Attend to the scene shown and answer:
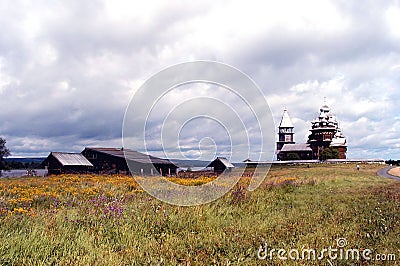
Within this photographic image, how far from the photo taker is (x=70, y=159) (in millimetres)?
36031

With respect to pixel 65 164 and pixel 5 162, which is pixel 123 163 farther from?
pixel 5 162

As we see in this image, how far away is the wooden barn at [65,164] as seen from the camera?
34.8 meters

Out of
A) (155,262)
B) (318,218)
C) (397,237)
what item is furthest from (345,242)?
(155,262)

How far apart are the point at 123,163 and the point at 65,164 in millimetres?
6139

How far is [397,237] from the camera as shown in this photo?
7.01 meters

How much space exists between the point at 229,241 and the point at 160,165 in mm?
33957

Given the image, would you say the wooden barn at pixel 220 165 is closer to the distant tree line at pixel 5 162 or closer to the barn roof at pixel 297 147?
the distant tree line at pixel 5 162

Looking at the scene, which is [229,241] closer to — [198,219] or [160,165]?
[198,219]

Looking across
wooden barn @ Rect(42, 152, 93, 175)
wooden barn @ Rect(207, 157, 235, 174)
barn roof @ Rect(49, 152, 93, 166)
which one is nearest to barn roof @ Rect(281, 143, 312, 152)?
Answer: wooden barn @ Rect(207, 157, 235, 174)

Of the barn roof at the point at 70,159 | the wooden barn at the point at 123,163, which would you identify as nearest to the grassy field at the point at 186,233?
the wooden barn at the point at 123,163

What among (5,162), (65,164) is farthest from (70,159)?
(5,162)

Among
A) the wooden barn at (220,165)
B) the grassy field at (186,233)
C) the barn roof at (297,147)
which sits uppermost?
the barn roof at (297,147)

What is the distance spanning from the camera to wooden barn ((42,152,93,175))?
3475 centimetres

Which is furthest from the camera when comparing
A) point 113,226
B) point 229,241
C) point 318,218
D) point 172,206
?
point 172,206
